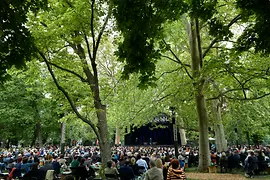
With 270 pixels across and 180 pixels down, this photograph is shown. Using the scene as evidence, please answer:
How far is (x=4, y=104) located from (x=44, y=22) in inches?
1024

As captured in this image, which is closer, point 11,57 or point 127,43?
point 11,57

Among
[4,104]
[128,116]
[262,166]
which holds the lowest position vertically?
[262,166]

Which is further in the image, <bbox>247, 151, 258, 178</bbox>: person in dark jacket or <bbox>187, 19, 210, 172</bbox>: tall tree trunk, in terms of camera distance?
<bbox>187, 19, 210, 172</bbox>: tall tree trunk

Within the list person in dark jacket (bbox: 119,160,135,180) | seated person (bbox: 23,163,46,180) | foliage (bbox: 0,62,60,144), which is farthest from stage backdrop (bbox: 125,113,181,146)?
seated person (bbox: 23,163,46,180)

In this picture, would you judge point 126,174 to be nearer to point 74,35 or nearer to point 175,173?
point 175,173

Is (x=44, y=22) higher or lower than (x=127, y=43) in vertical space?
higher

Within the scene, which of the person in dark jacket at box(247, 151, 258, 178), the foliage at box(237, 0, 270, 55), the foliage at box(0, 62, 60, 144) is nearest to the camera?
the foliage at box(237, 0, 270, 55)

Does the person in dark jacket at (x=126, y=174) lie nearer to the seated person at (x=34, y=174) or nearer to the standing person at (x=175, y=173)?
the seated person at (x=34, y=174)

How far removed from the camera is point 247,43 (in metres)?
7.11

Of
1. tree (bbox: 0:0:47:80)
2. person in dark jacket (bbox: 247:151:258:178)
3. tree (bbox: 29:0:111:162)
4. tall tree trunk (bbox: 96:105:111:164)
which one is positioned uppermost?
tree (bbox: 29:0:111:162)

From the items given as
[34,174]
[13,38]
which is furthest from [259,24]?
[34,174]

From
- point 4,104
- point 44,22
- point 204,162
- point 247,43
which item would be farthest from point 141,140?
point 247,43

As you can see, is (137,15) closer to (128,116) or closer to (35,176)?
(35,176)

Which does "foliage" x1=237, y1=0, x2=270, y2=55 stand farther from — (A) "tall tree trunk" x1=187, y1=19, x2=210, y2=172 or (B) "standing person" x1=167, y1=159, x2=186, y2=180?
(A) "tall tree trunk" x1=187, y1=19, x2=210, y2=172
